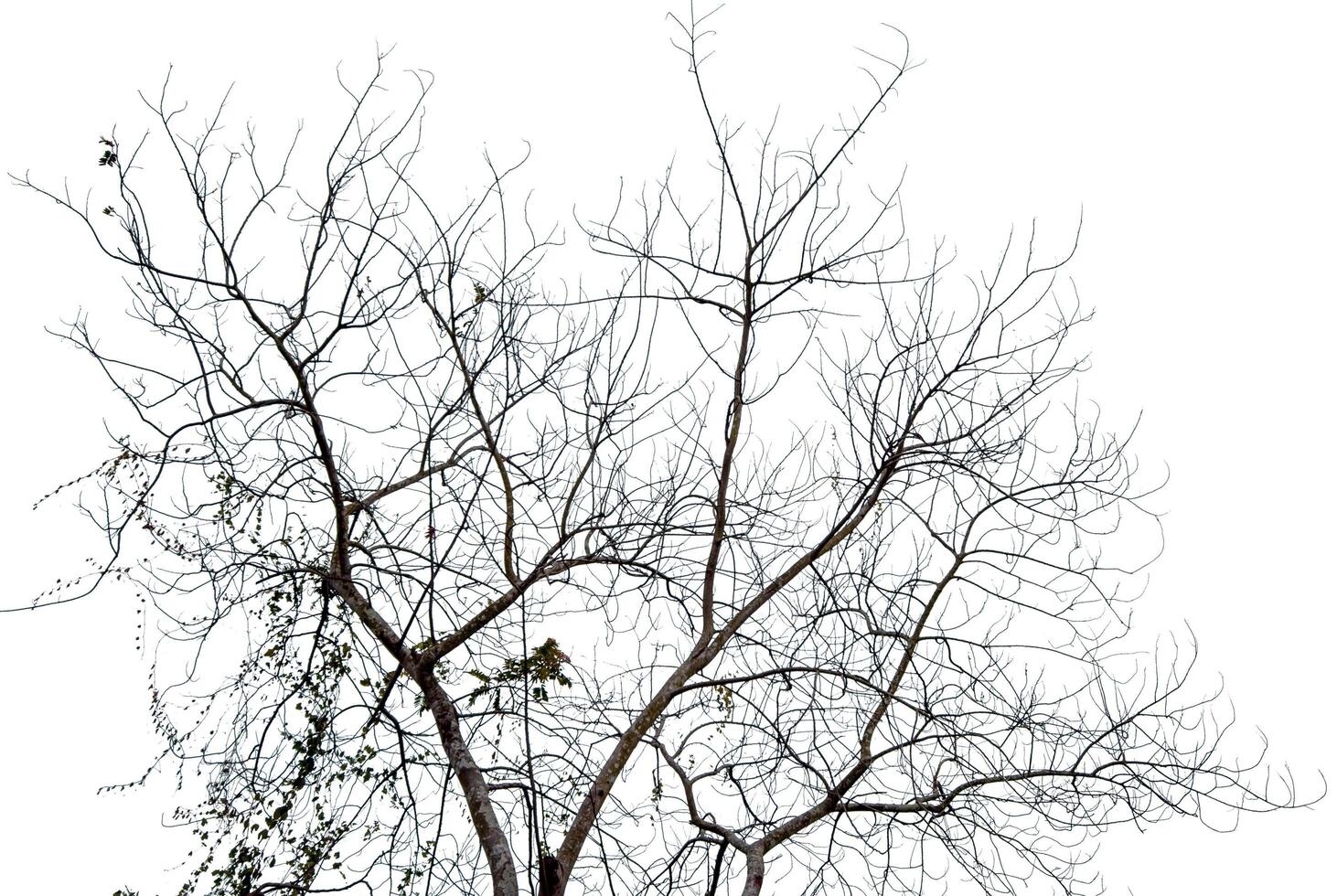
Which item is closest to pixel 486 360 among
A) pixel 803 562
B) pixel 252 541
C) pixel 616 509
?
pixel 616 509

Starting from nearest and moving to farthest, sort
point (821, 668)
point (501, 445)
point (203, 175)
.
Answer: point (203, 175)
point (821, 668)
point (501, 445)

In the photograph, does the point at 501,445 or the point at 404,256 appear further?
the point at 501,445

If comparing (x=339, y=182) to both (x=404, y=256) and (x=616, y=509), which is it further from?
(x=616, y=509)

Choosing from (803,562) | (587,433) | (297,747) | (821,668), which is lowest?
(297,747)

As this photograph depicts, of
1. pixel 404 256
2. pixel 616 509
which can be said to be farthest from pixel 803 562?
pixel 404 256

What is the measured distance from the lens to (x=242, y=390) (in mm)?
5191

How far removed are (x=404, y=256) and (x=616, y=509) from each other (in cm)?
139

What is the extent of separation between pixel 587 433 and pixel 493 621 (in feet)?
2.95

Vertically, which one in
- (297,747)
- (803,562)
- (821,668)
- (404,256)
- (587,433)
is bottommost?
(297,747)

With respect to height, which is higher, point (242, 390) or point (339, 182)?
point (339, 182)

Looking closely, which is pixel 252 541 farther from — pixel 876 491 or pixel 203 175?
pixel 876 491

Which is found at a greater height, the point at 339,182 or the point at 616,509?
the point at 339,182

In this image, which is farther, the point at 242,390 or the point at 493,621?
the point at 493,621

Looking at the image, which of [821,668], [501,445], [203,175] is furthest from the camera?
[501,445]
